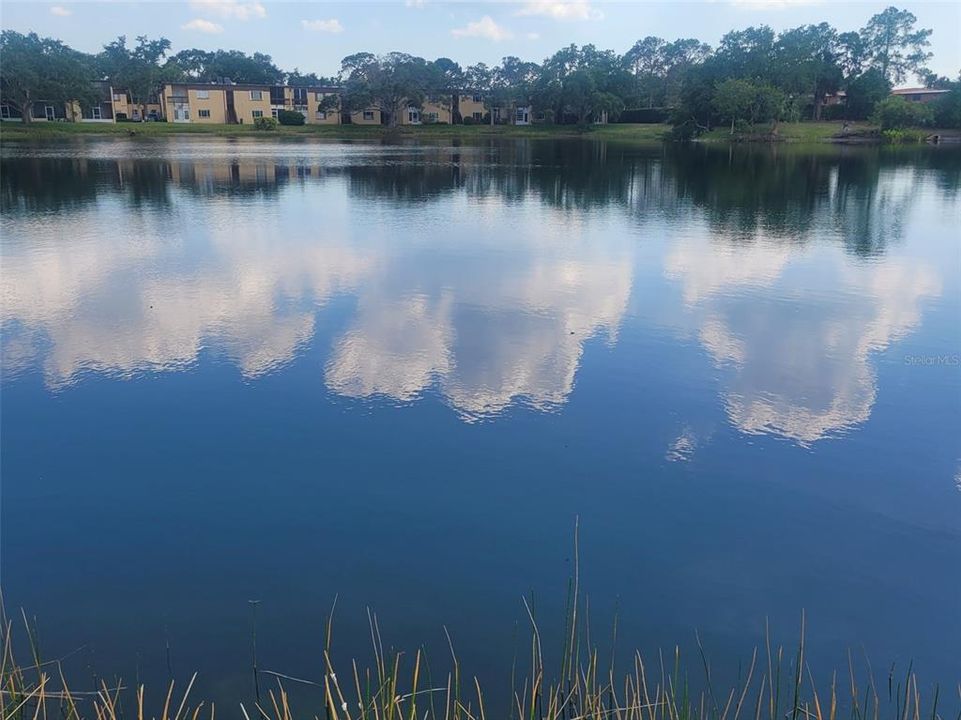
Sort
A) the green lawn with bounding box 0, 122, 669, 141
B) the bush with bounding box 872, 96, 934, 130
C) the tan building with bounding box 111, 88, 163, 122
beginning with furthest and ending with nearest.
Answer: the tan building with bounding box 111, 88, 163, 122 → the green lawn with bounding box 0, 122, 669, 141 → the bush with bounding box 872, 96, 934, 130

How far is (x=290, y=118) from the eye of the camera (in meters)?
89.2

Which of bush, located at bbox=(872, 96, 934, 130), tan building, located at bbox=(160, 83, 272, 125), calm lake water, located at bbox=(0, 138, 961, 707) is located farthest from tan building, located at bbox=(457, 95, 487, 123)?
calm lake water, located at bbox=(0, 138, 961, 707)

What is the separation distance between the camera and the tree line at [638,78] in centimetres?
7012

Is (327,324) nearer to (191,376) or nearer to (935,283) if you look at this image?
(191,376)

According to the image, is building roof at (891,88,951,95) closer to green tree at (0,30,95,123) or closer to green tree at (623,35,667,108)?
green tree at (623,35,667,108)

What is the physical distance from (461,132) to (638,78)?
21.6m

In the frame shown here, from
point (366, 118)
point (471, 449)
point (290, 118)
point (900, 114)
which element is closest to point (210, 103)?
point (290, 118)

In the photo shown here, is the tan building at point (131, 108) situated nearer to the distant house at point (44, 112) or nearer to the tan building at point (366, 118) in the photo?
the distant house at point (44, 112)

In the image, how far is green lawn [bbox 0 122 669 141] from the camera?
228ft

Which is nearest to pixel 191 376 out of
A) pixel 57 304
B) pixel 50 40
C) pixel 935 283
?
pixel 57 304

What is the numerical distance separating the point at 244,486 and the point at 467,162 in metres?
40.0

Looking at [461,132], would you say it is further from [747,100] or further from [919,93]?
[919,93]

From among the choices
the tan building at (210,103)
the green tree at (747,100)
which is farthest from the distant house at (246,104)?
the green tree at (747,100)

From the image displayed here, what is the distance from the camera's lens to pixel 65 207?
23594 millimetres
